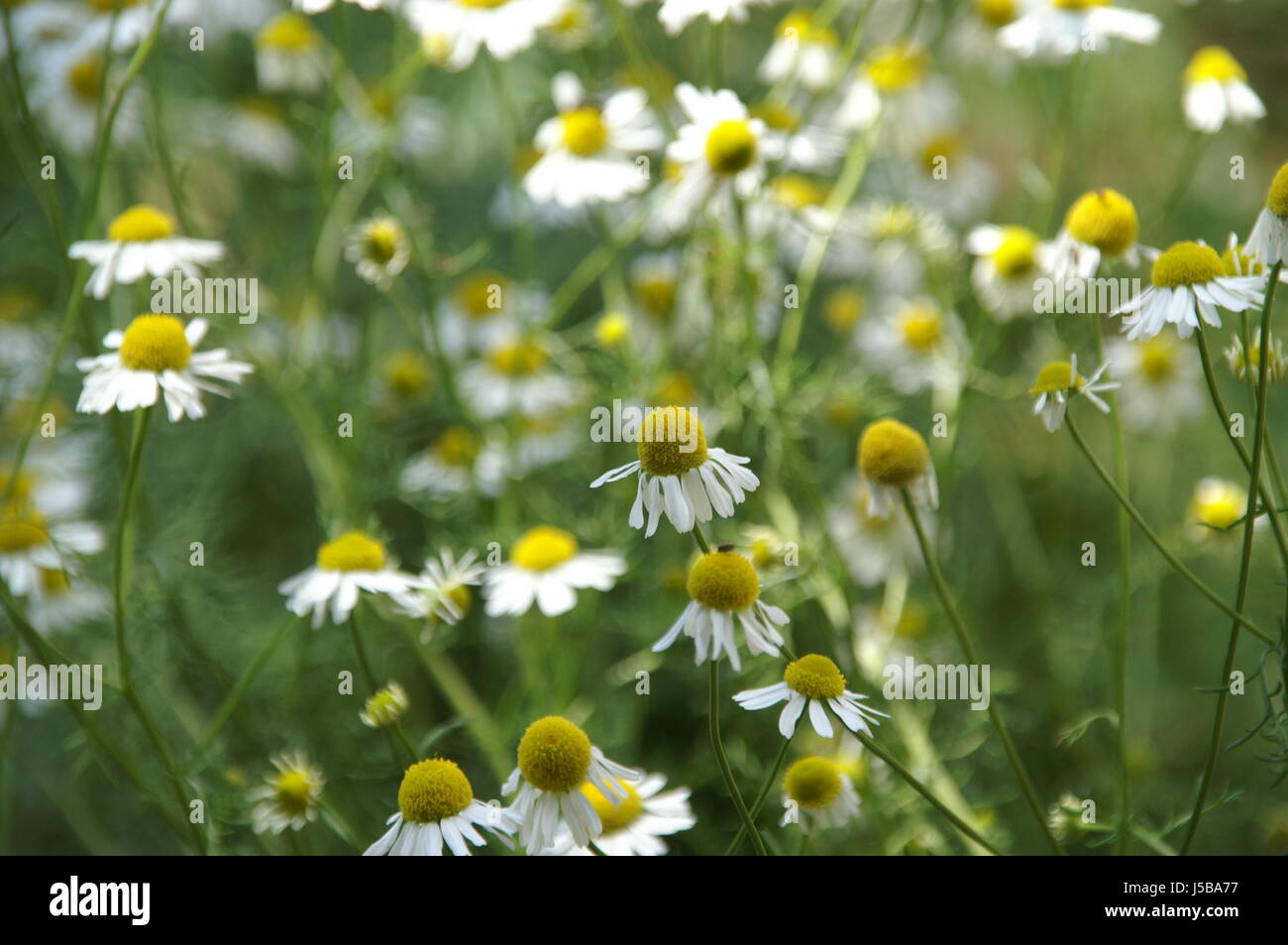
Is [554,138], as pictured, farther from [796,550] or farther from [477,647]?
[477,647]

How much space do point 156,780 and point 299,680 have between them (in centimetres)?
23

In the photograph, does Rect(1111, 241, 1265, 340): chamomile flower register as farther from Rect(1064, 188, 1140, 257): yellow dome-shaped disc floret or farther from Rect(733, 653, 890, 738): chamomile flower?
Rect(733, 653, 890, 738): chamomile flower

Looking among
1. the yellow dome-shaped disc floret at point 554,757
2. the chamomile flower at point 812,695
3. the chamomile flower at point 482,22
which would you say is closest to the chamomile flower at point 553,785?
the yellow dome-shaped disc floret at point 554,757

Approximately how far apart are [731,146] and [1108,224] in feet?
1.33

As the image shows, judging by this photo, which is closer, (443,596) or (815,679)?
(815,679)

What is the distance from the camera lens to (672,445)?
85cm

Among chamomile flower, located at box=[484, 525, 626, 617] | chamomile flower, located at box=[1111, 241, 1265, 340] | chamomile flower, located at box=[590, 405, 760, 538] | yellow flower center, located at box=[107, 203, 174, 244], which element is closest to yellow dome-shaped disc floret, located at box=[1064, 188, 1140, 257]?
chamomile flower, located at box=[1111, 241, 1265, 340]

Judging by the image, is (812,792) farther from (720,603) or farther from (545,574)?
(545,574)

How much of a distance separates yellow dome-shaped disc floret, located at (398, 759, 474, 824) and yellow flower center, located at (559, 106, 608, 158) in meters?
0.87

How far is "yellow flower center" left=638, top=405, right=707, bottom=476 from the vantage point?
0.85 metres

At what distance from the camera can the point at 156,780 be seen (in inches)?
60.3

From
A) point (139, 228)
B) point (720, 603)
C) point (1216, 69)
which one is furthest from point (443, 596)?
point (1216, 69)
